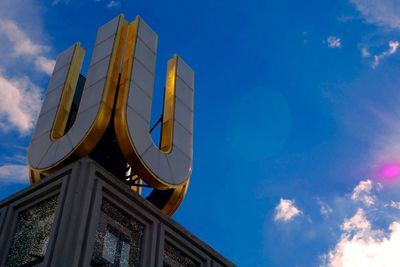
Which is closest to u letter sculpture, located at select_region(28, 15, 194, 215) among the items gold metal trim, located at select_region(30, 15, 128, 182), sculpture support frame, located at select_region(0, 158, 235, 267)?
gold metal trim, located at select_region(30, 15, 128, 182)

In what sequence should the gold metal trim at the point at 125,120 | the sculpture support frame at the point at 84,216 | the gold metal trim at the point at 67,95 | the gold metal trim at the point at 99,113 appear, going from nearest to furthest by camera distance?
the sculpture support frame at the point at 84,216
the gold metal trim at the point at 99,113
the gold metal trim at the point at 125,120
the gold metal trim at the point at 67,95

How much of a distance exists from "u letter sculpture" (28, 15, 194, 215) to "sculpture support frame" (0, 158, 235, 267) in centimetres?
182

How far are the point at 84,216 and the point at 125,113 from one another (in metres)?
5.96

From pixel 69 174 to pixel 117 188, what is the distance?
6.31 ft

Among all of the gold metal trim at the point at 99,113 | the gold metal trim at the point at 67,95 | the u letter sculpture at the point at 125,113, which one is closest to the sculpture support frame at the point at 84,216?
the gold metal trim at the point at 99,113

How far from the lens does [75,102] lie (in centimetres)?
2909

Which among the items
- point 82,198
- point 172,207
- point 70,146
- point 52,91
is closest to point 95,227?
point 82,198

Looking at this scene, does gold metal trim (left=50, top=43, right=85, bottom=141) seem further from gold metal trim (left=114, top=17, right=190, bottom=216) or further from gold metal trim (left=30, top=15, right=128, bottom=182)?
gold metal trim (left=114, top=17, right=190, bottom=216)

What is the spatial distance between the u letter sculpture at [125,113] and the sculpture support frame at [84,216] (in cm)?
182

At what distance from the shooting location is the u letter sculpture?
22.9 metres

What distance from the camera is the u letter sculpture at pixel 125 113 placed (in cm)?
2289

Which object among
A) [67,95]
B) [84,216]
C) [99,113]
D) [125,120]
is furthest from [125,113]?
[84,216]

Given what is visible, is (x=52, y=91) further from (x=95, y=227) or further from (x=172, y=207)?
(x=95, y=227)

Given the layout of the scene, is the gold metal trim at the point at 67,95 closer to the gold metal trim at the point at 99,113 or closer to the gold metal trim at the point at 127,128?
the gold metal trim at the point at 99,113
